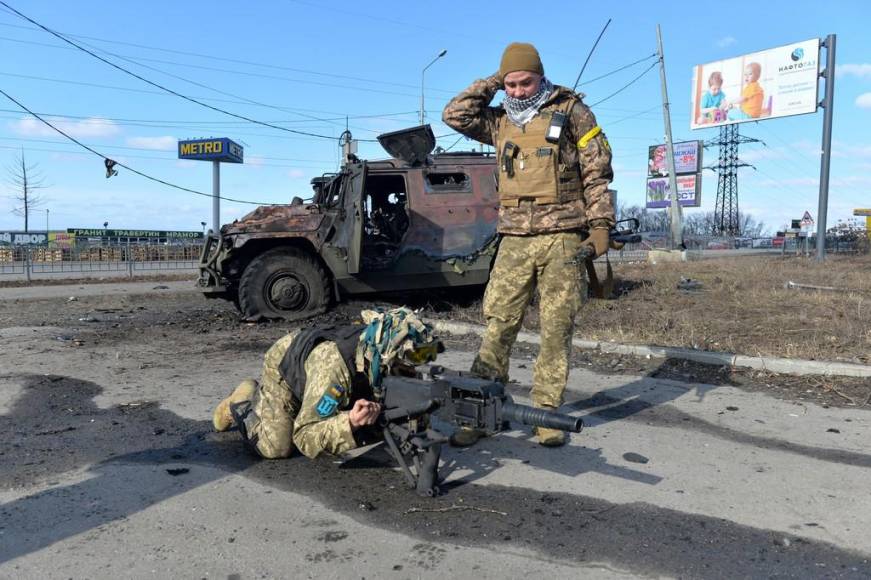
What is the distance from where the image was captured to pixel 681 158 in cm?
3738

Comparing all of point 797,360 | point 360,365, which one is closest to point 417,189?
point 797,360

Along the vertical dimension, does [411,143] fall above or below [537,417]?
above

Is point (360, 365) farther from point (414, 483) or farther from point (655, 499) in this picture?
point (655, 499)

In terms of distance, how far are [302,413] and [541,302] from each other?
4.61ft

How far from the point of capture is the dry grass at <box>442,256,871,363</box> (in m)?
5.35

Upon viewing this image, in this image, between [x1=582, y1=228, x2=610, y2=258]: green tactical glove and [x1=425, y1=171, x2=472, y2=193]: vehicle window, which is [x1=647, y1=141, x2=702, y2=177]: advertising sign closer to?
[x1=425, y1=171, x2=472, y2=193]: vehicle window

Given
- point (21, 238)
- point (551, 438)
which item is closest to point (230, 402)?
point (551, 438)

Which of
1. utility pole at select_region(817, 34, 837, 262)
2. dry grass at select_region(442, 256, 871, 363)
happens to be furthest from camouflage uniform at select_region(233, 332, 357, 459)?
utility pole at select_region(817, 34, 837, 262)

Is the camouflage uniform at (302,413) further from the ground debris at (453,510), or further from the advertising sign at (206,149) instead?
the advertising sign at (206,149)

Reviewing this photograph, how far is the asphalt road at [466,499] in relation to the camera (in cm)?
217

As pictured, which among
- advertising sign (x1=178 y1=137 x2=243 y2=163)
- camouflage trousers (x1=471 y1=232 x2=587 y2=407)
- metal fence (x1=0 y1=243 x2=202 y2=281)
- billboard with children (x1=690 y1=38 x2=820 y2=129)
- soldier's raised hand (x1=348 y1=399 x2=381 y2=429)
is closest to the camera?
soldier's raised hand (x1=348 y1=399 x2=381 y2=429)

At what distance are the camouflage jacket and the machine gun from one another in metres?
1.11

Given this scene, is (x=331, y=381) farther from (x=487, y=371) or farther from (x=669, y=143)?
(x=669, y=143)

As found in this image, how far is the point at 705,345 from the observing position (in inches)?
216
